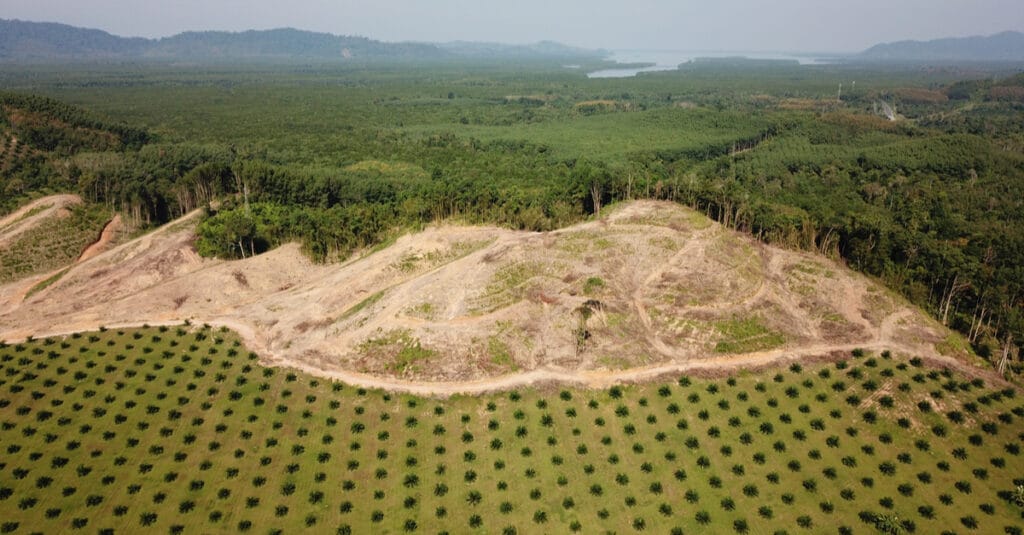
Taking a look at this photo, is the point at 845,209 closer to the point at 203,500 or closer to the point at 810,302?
the point at 810,302

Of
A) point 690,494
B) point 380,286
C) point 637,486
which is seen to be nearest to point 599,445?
point 637,486

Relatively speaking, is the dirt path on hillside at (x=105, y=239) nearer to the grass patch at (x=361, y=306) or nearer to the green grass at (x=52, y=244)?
the green grass at (x=52, y=244)

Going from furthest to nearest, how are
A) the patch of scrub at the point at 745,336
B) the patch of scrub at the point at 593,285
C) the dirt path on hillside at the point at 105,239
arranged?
the dirt path on hillside at the point at 105,239, the patch of scrub at the point at 593,285, the patch of scrub at the point at 745,336

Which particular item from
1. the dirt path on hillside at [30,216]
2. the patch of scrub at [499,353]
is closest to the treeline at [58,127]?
the dirt path on hillside at [30,216]

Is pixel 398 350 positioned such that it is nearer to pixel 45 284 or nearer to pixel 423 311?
pixel 423 311

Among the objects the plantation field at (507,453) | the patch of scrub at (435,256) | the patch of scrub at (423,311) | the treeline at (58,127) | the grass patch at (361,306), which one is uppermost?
the treeline at (58,127)

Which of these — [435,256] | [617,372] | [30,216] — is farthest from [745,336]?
[30,216]
